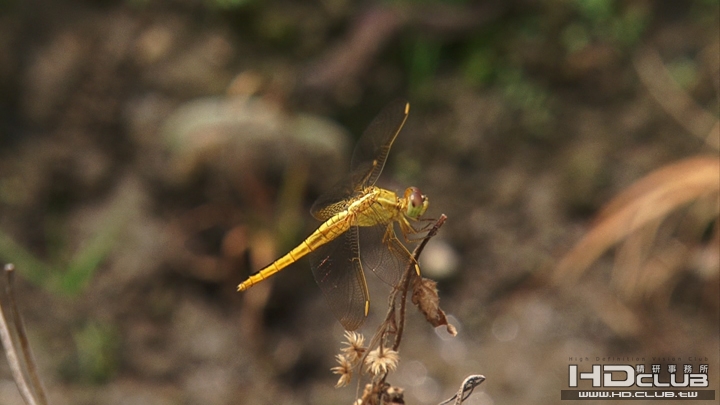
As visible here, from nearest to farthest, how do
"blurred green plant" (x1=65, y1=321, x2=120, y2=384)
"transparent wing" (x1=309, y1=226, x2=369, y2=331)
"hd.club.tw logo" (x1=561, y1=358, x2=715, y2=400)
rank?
1. "transparent wing" (x1=309, y1=226, x2=369, y2=331)
2. "hd.club.tw logo" (x1=561, y1=358, x2=715, y2=400)
3. "blurred green plant" (x1=65, y1=321, x2=120, y2=384)

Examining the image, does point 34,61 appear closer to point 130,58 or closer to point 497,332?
point 130,58

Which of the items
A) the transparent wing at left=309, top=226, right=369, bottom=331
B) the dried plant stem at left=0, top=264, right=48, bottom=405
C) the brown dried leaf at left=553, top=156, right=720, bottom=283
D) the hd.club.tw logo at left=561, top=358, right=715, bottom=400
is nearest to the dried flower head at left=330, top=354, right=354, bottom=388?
the transparent wing at left=309, top=226, right=369, bottom=331

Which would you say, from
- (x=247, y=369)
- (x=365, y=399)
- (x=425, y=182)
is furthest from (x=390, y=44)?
(x=365, y=399)

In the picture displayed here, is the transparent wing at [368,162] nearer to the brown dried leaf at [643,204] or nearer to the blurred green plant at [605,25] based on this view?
the brown dried leaf at [643,204]

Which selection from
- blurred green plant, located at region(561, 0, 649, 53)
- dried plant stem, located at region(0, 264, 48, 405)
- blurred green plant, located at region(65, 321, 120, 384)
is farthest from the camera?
blurred green plant, located at region(561, 0, 649, 53)

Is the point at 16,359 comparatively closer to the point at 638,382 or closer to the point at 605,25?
the point at 638,382

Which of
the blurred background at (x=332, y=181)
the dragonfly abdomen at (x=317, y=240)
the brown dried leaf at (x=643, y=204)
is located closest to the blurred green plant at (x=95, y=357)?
the blurred background at (x=332, y=181)

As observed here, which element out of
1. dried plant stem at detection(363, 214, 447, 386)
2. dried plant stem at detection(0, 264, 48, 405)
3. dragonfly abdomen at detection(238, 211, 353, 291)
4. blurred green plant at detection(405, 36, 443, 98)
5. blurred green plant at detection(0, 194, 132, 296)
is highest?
blurred green plant at detection(405, 36, 443, 98)

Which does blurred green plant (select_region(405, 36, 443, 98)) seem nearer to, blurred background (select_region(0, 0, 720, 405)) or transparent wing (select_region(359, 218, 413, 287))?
blurred background (select_region(0, 0, 720, 405))

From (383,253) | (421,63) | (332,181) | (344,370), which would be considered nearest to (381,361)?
(344,370)
